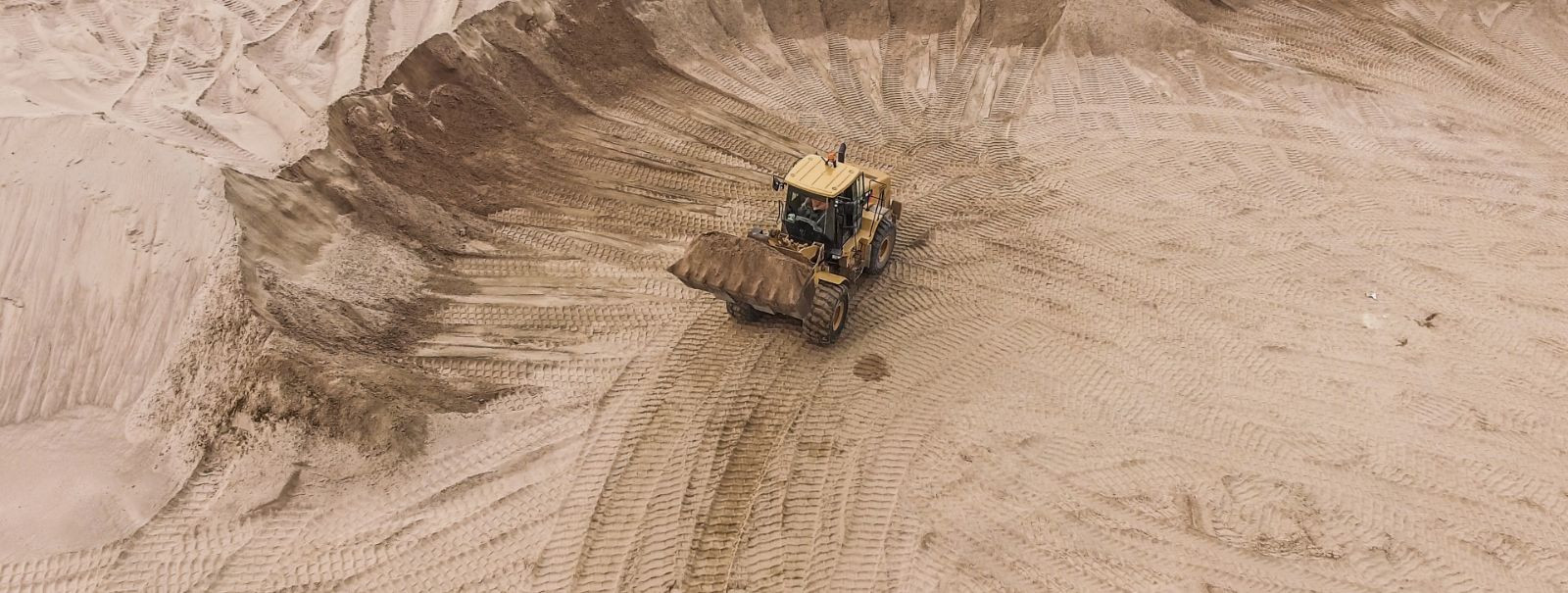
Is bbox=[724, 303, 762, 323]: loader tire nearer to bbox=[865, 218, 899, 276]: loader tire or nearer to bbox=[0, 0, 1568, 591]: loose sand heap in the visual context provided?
bbox=[0, 0, 1568, 591]: loose sand heap

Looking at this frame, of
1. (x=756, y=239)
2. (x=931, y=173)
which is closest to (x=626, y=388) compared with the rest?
(x=756, y=239)

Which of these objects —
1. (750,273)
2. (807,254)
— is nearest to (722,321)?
(750,273)

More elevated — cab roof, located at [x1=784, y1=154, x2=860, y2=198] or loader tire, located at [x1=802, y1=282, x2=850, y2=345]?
cab roof, located at [x1=784, y1=154, x2=860, y2=198]

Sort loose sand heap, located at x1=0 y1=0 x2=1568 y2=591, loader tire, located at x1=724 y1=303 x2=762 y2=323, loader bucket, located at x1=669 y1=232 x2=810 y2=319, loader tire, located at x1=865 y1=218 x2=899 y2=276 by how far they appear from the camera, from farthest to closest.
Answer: loader tire, located at x1=865 y1=218 x2=899 y2=276 < loader tire, located at x1=724 y1=303 x2=762 y2=323 < loader bucket, located at x1=669 y1=232 x2=810 y2=319 < loose sand heap, located at x1=0 y1=0 x2=1568 y2=591

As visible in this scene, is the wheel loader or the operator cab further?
the operator cab

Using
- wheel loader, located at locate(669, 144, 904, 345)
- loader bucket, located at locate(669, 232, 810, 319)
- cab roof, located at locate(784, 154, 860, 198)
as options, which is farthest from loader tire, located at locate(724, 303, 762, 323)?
cab roof, located at locate(784, 154, 860, 198)
